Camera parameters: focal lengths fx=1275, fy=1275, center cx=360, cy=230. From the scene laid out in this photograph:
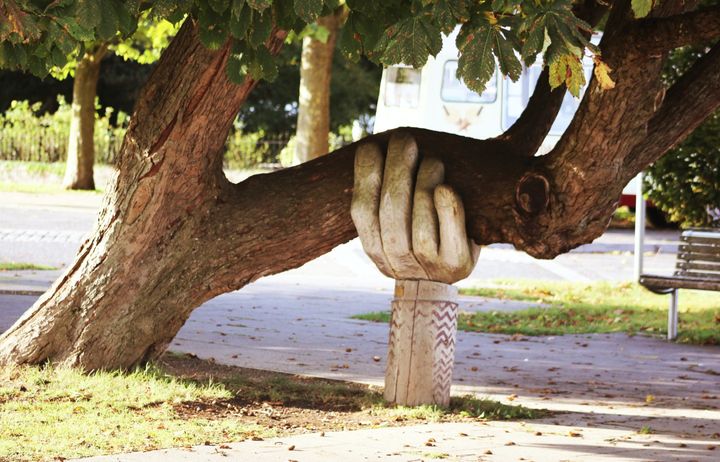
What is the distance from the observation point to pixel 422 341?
23.7ft

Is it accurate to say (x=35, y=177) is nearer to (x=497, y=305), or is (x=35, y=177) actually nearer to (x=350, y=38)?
(x=497, y=305)

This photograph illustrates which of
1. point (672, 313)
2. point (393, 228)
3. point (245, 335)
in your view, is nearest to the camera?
point (393, 228)

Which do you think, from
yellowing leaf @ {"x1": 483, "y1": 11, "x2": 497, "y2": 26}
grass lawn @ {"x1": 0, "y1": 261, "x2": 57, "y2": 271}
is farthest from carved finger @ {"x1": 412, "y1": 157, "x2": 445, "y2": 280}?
grass lawn @ {"x1": 0, "y1": 261, "x2": 57, "y2": 271}

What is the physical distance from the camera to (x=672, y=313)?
11.4 meters

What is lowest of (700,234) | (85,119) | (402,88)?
(700,234)

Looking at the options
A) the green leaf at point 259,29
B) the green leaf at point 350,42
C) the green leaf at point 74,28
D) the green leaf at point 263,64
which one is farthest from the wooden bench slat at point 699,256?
the green leaf at point 74,28

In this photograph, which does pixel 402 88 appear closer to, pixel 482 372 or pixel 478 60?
pixel 482 372

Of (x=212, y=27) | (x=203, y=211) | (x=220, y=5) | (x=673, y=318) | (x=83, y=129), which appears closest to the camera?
(x=220, y=5)

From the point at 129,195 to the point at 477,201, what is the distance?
203 cm

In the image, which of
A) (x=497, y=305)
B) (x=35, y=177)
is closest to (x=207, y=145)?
(x=497, y=305)

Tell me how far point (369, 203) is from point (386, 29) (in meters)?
2.23

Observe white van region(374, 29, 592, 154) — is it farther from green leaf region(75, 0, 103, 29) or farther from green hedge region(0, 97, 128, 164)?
green leaf region(75, 0, 103, 29)

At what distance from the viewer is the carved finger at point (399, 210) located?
23.3ft

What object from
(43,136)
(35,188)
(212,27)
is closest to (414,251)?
(212,27)
